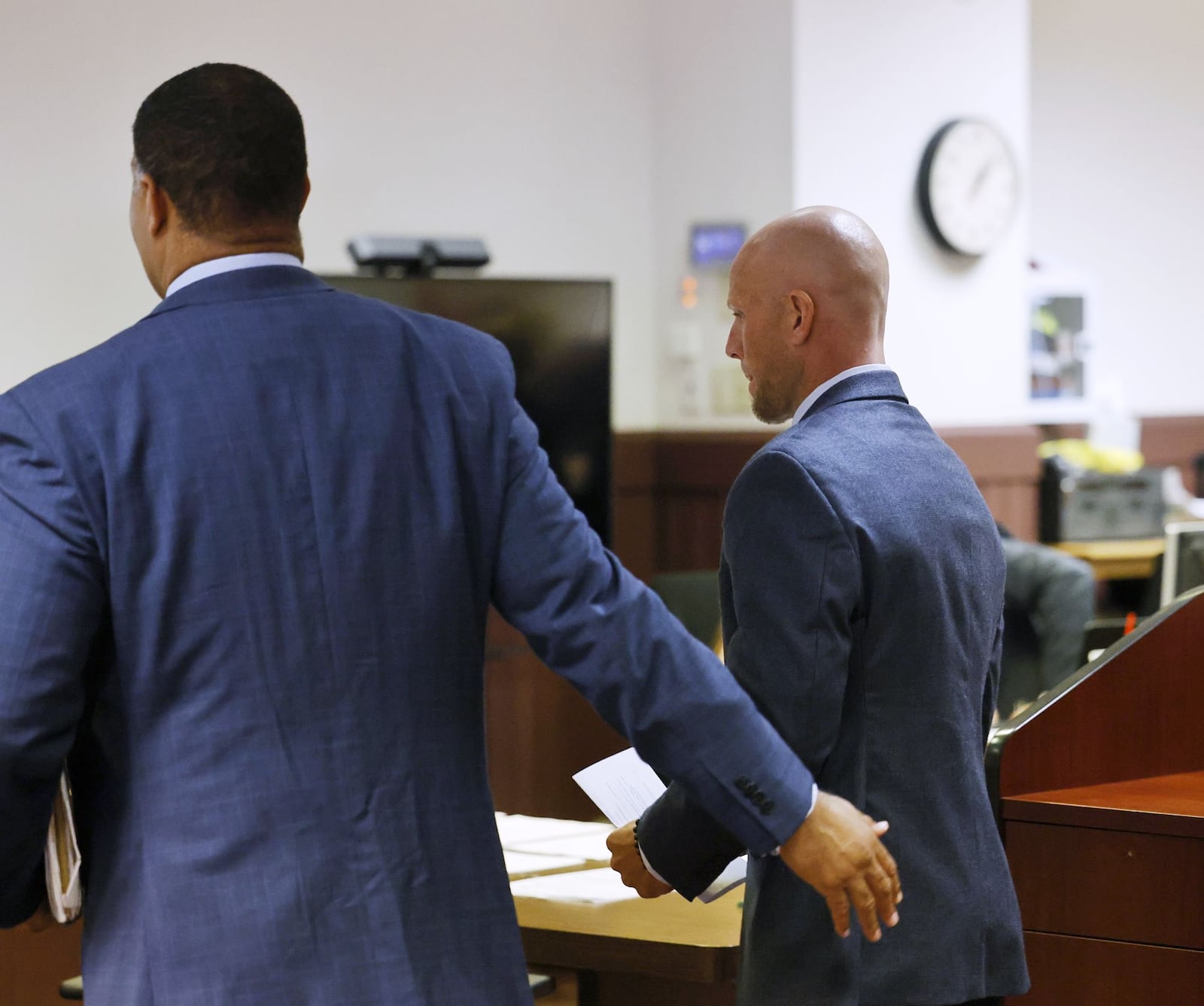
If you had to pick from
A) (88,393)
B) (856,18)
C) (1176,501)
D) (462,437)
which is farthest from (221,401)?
(1176,501)

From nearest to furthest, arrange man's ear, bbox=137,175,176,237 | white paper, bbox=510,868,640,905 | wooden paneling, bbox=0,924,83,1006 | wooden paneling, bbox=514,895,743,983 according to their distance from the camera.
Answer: man's ear, bbox=137,175,176,237, wooden paneling, bbox=514,895,743,983, white paper, bbox=510,868,640,905, wooden paneling, bbox=0,924,83,1006

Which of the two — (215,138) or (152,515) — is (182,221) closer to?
(215,138)

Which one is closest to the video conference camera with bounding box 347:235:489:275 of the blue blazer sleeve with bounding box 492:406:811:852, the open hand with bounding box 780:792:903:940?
the blue blazer sleeve with bounding box 492:406:811:852

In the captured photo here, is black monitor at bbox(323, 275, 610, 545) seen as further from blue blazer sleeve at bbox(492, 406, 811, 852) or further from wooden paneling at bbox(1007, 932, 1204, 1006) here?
blue blazer sleeve at bbox(492, 406, 811, 852)

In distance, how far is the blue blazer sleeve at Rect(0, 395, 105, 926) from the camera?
135cm

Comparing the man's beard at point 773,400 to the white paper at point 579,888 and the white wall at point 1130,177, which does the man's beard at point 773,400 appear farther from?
the white wall at point 1130,177

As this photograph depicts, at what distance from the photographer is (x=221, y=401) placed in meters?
1.42

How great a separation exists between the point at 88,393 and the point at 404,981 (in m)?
0.58

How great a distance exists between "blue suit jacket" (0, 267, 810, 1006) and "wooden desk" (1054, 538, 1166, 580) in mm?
4607

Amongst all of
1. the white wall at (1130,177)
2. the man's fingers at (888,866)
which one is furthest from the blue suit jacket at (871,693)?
the white wall at (1130,177)

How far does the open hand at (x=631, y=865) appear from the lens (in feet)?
5.98

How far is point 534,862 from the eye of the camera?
98.2 inches

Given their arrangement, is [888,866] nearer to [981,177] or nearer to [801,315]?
[801,315]

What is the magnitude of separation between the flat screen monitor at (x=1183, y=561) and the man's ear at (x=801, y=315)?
1653mm
